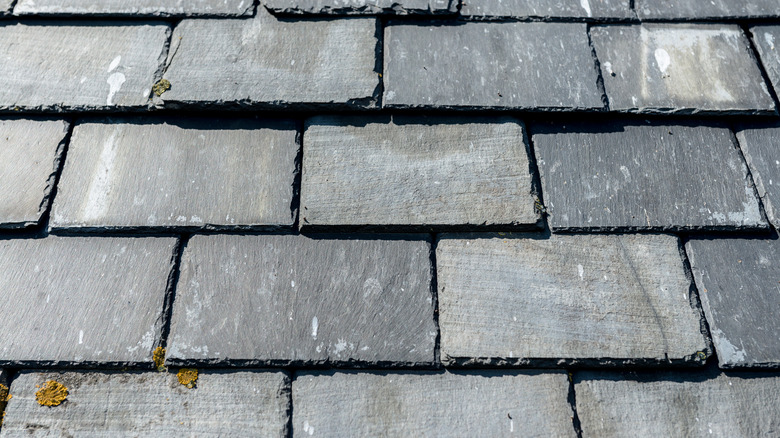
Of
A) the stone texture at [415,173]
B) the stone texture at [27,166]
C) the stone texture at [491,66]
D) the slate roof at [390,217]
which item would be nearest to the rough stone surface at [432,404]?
the slate roof at [390,217]

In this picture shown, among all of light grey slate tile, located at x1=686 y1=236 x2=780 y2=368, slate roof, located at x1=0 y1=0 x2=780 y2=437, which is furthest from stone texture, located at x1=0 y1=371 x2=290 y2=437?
light grey slate tile, located at x1=686 y1=236 x2=780 y2=368

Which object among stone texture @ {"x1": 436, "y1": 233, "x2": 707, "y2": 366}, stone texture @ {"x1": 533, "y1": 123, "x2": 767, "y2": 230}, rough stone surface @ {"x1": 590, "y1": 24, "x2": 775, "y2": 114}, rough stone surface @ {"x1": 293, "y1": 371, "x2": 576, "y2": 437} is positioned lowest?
rough stone surface @ {"x1": 293, "y1": 371, "x2": 576, "y2": 437}

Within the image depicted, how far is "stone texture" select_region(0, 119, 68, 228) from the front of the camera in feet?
3.93

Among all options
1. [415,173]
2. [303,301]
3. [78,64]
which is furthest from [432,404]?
[78,64]

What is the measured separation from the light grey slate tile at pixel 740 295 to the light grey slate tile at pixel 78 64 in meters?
1.45

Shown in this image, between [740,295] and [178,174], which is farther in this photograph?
[178,174]

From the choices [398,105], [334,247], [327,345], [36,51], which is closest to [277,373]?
[327,345]

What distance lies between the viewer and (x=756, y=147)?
1282 mm

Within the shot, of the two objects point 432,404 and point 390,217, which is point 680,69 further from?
point 432,404

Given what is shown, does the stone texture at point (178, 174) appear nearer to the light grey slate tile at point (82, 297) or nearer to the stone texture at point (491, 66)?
the light grey slate tile at point (82, 297)

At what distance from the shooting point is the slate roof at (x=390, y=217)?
1.05 meters

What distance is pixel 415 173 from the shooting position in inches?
47.8

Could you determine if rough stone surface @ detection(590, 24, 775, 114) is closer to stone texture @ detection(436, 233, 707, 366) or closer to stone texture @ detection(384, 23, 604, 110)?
stone texture @ detection(384, 23, 604, 110)

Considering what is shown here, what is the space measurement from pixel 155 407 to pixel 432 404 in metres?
0.58
